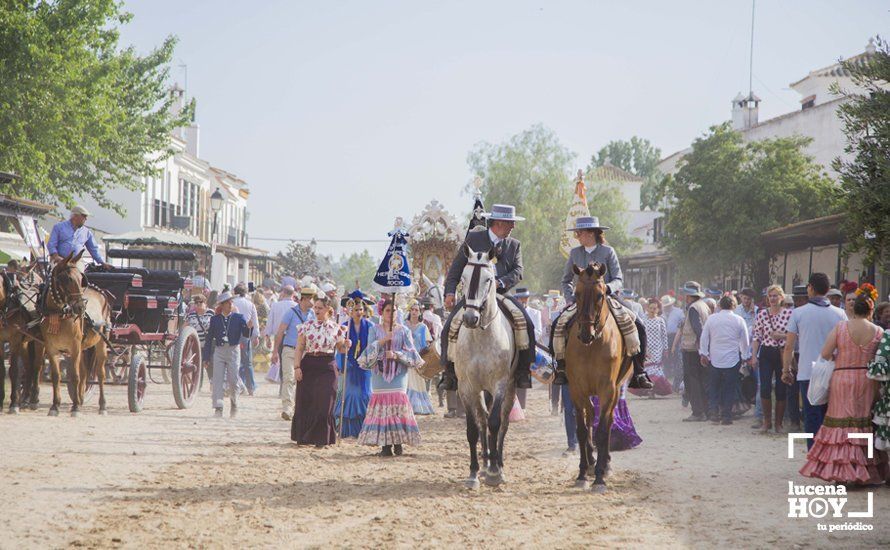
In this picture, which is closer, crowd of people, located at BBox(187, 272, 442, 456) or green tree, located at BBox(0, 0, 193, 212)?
crowd of people, located at BBox(187, 272, 442, 456)

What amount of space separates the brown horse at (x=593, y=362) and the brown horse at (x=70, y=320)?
746 cm

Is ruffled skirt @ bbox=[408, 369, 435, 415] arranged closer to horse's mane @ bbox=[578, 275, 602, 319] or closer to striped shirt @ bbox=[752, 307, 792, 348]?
striped shirt @ bbox=[752, 307, 792, 348]

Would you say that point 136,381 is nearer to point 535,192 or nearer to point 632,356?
point 632,356

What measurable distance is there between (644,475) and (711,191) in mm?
20257

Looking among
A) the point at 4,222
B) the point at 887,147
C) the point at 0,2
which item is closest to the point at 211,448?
the point at 887,147

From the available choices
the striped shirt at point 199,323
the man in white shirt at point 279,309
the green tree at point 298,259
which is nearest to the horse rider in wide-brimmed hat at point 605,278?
the striped shirt at point 199,323

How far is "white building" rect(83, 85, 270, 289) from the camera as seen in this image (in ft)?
158

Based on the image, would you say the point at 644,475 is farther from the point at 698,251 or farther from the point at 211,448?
the point at 698,251

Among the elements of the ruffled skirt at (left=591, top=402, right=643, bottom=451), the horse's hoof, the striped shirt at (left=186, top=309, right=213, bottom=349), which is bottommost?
the horse's hoof

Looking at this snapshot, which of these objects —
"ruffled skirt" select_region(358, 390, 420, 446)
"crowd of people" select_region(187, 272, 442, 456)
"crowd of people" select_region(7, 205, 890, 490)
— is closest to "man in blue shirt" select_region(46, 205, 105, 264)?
"crowd of people" select_region(7, 205, 890, 490)

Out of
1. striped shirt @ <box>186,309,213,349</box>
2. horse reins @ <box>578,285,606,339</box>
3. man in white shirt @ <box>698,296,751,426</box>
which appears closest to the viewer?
horse reins @ <box>578,285,606,339</box>

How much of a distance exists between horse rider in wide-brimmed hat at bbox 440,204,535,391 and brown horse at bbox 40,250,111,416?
243 inches

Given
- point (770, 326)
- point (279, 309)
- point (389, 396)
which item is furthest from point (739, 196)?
point (389, 396)

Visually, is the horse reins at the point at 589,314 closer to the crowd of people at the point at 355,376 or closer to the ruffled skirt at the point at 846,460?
the ruffled skirt at the point at 846,460
